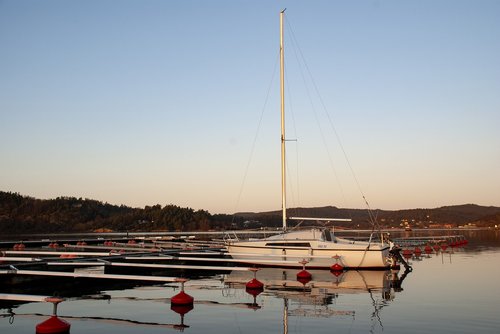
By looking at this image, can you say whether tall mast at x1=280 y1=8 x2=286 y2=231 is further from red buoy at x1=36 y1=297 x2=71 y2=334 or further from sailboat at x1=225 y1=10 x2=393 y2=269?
red buoy at x1=36 y1=297 x2=71 y2=334

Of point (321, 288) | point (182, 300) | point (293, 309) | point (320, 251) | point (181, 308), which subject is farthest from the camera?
point (320, 251)

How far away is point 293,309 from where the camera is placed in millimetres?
16516

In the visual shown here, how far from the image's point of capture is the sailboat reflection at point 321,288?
16.4 m

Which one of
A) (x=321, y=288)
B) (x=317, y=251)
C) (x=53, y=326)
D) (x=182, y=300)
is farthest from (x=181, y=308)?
(x=317, y=251)

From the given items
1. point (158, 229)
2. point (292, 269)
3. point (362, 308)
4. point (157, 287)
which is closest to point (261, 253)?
point (292, 269)


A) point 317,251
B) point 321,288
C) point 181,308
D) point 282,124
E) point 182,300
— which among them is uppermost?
point 282,124

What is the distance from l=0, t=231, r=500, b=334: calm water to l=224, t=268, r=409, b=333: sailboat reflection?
36 millimetres

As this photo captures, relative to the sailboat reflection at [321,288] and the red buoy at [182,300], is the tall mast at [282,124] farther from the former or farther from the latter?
the red buoy at [182,300]

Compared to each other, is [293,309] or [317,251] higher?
[317,251]

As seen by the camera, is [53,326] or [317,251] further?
[317,251]

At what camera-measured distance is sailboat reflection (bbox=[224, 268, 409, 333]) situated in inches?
647

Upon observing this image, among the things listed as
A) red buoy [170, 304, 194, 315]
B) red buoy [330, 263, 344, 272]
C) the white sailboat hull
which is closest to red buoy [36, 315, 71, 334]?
red buoy [170, 304, 194, 315]

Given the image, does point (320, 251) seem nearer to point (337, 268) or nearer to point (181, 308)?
point (337, 268)

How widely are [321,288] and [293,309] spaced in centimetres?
553
